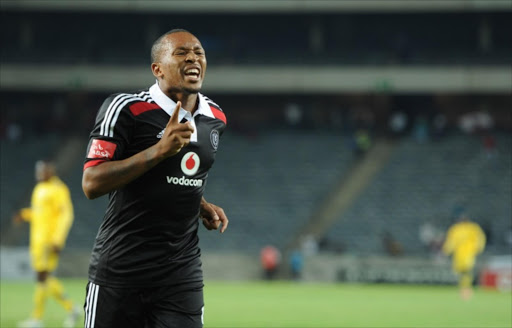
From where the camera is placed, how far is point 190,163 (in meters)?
5.25

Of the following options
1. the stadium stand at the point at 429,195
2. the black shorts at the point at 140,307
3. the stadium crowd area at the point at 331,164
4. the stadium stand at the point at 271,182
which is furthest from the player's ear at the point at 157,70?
the stadium stand at the point at 271,182

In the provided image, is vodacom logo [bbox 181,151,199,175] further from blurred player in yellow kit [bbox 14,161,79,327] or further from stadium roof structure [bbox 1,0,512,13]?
stadium roof structure [bbox 1,0,512,13]

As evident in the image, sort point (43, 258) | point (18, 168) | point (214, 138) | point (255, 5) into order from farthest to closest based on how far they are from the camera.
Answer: point (255, 5) → point (18, 168) → point (43, 258) → point (214, 138)

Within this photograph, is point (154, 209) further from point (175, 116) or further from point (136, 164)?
point (175, 116)

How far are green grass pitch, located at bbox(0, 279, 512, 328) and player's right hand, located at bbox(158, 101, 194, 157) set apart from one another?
10090 mm

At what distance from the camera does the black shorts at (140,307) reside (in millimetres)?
5215

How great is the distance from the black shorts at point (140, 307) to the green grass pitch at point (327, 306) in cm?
929

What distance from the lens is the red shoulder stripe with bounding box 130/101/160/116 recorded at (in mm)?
5148

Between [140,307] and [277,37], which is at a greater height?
[277,37]

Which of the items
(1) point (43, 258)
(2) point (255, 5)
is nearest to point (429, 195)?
(2) point (255, 5)

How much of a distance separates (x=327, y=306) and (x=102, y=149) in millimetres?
15468

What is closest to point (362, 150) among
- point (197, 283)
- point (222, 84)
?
point (222, 84)

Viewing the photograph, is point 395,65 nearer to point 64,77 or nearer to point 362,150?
point 362,150

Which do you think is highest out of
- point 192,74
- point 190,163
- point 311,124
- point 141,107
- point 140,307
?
point 311,124
